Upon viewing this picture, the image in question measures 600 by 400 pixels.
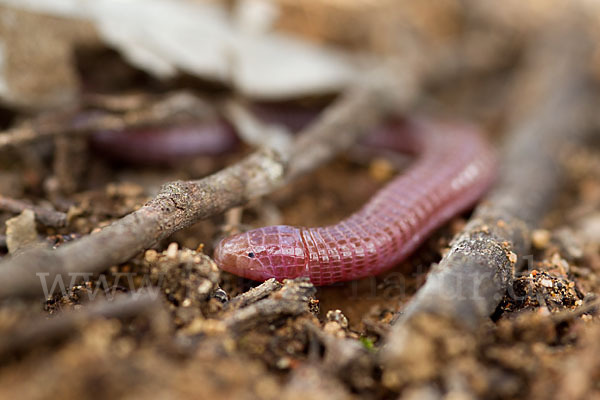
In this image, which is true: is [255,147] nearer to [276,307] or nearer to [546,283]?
[276,307]

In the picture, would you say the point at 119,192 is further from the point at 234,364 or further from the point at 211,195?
the point at 234,364

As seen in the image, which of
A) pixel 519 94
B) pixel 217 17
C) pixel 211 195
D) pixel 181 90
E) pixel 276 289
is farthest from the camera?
pixel 519 94

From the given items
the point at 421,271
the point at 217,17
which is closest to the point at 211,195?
the point at 421,271

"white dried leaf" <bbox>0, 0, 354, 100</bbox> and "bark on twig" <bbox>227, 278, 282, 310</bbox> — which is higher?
"white dried leaf" <bbox>0, 0, 354, 100</bbox>

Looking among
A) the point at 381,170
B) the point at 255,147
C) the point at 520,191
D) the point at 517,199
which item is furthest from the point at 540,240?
the point at 255,147

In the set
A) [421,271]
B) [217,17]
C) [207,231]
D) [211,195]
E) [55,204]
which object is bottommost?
[421,271]

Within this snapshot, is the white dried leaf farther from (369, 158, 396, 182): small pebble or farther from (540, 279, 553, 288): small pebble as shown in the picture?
(540, 279, 553, 288): small pebble

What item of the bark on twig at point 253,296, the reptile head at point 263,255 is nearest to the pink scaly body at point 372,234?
the reptile head at point 263,255

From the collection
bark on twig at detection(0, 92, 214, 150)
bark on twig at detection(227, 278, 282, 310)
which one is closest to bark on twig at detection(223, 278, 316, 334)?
bark on twig at detection(227, 278, 282, 310)
